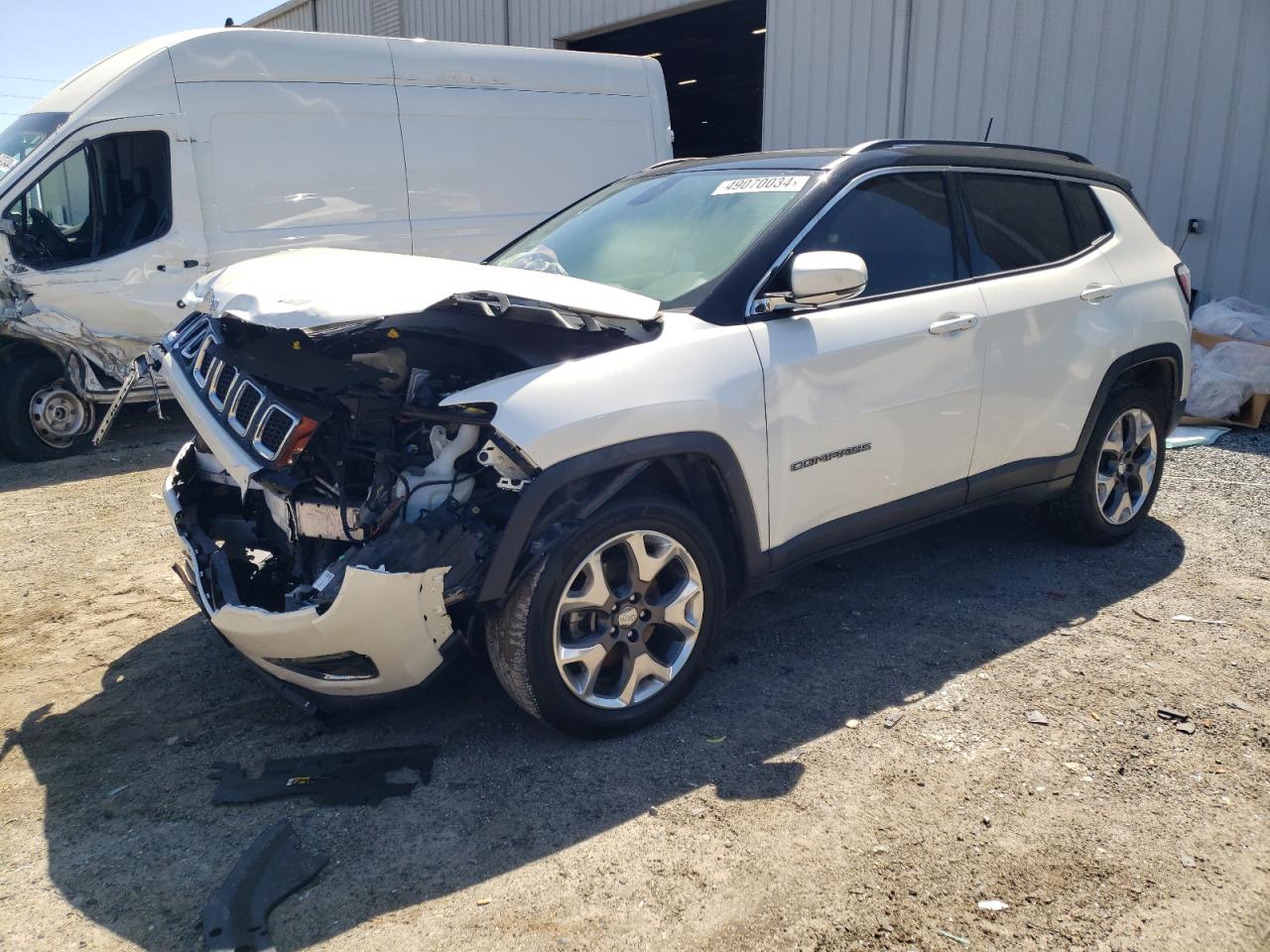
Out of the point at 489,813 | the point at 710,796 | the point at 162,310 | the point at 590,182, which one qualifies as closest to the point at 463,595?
the point at 489,813

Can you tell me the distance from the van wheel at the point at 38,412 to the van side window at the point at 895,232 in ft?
20.3

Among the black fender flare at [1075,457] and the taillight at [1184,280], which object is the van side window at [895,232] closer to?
the black fender flare at [1075,457]

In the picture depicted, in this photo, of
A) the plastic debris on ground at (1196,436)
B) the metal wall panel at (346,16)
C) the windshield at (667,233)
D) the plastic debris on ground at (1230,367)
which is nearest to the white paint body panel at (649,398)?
the windshield at (667,233)

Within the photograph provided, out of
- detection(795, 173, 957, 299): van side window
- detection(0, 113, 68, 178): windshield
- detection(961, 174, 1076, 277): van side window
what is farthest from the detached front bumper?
detection(0, 113, 68, 178): windshield

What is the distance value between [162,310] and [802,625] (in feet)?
18.7

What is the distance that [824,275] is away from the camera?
3320 mm

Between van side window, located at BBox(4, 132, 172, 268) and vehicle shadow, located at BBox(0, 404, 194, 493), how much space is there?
55.1 inches

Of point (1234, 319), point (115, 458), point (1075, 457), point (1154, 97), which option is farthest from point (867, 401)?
point (1154, 97)

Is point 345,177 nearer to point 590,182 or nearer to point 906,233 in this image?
point 590,182

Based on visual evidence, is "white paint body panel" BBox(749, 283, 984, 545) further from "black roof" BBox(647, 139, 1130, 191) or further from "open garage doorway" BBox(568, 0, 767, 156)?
"open garage doorway" BBox(568, 0, 767, 156)

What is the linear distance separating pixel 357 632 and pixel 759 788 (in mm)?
1254

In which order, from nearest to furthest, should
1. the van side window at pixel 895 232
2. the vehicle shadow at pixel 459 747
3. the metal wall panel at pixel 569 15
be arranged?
1. the vehicle shadow at pixel 459 747
2. the van side window at pixel 895 232
3. the metal wall panel at pixel 569 15

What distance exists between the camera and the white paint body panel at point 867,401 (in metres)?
3.49

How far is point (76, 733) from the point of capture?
3457mm
